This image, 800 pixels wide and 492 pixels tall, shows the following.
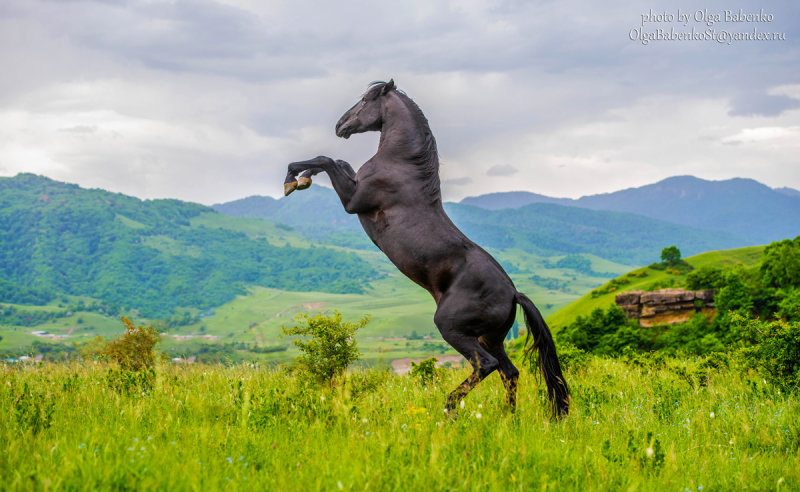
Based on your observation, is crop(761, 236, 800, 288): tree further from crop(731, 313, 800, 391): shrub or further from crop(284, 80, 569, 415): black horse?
crop(284, 80, 569, 415): black horse

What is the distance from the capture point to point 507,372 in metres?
6.80

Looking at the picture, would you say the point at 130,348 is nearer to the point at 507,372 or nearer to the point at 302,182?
the point at 302,182

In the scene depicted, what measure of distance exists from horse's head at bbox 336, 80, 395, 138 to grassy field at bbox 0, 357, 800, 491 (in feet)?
11.2

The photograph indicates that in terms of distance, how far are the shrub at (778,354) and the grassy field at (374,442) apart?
31.3 inches

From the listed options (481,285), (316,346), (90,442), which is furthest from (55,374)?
(481,285)

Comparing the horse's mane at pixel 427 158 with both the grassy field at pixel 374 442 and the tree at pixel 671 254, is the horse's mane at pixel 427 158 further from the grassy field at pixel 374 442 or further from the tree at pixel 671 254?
the tree at pixel 671 254

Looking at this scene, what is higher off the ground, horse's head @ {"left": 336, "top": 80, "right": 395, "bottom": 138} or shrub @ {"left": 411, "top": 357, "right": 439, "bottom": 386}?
horse's head @ {"left": 336, "top": 80, "right": 395, "bottom": 138}

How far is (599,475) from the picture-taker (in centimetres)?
436

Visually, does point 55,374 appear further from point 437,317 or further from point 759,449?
point 759,449

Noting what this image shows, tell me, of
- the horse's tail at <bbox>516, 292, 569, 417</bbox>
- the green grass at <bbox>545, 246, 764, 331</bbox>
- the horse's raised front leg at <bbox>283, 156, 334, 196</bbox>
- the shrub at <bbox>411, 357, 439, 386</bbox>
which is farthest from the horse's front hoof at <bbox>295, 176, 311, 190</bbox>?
the green grass at <bbox>545, 246, 764, 331</bbox>

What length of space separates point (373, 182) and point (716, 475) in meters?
4.46

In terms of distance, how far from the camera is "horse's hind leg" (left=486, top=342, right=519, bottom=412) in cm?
669

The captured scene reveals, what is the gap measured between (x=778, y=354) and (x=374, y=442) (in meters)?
6.84

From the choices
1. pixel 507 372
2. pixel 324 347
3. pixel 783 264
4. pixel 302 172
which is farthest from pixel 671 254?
pixel 302 172
